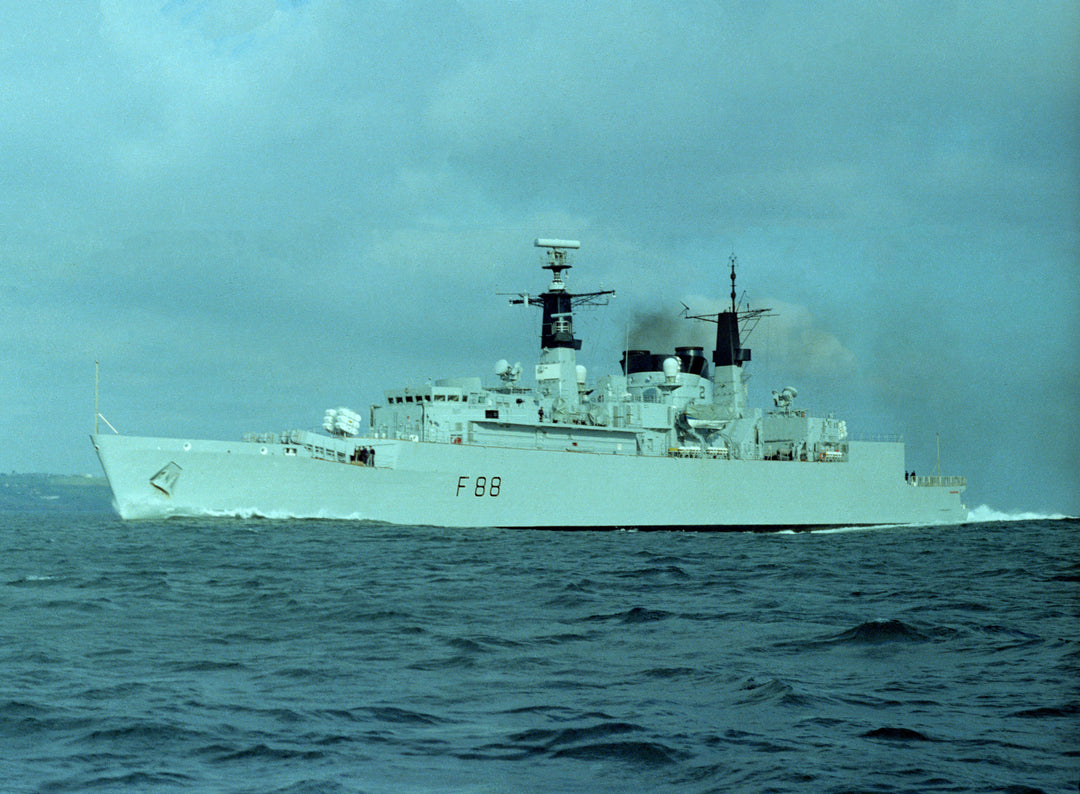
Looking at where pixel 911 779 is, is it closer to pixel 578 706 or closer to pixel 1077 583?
pixel 578 706

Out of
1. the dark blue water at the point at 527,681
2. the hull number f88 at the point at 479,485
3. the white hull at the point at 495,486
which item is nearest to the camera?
the dark blue water at the point at 527,681

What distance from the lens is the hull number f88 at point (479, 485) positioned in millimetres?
32625

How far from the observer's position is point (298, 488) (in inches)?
1192

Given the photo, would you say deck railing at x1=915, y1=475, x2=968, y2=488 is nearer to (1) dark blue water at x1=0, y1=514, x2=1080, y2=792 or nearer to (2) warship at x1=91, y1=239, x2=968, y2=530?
(2) warship at x1=91, y1=239, x2=968, y2=530

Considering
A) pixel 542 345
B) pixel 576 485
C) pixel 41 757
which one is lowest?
pixel 41 757

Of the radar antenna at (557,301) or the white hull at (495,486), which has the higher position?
the radar antenna at (557,301)

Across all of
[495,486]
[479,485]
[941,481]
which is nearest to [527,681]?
[479,485]

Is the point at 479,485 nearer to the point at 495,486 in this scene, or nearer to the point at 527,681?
the point at 495,486

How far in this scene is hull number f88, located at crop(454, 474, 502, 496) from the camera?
3262cm

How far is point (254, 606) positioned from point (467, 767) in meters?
7.73

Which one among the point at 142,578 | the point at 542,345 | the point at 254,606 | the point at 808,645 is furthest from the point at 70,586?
the point at 542,345

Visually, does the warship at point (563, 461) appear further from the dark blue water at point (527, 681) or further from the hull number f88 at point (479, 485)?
the dark blue water at point (527, 681)

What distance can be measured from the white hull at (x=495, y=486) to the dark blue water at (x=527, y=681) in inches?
450

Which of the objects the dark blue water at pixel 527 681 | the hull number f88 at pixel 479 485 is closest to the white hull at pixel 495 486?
the hull number f88 at pixel 479 485
